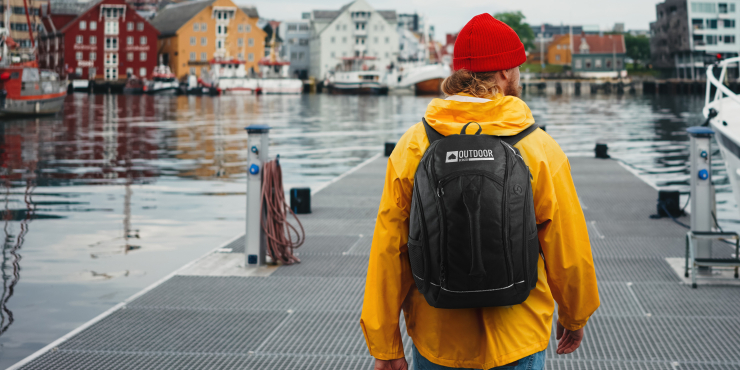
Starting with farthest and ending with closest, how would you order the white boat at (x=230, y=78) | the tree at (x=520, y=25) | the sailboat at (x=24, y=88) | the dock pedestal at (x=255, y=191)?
the tree at (x=520, y=25)
the white boat at (x=230, y=78)
the sailboat at (x=24, y=88)
the dock pedestal at (x=255, y=191)

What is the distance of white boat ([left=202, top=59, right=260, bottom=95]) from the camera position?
87875mm

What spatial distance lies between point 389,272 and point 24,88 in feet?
130

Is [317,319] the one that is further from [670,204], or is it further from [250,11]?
[250,11]

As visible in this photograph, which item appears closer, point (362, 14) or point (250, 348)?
point (250, 348)

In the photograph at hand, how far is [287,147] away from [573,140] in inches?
331

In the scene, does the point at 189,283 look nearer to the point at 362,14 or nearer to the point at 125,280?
the point at 125,280

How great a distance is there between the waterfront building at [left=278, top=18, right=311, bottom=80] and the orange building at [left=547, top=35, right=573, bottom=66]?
46.4 m

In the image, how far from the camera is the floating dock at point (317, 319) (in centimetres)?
433

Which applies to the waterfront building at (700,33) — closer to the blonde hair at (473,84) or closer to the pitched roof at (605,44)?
the pitched roof at (605,44)

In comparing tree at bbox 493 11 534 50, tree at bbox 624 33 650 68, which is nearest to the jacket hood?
tree at bbox 493 11 534 50

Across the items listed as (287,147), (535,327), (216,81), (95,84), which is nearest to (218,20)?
(216,81)

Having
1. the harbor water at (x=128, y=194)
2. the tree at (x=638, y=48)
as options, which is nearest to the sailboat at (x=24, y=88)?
the harbor water at (x=128, y=194)

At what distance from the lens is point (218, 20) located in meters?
95.7

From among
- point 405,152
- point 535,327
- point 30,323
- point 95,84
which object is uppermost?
point 95,84
